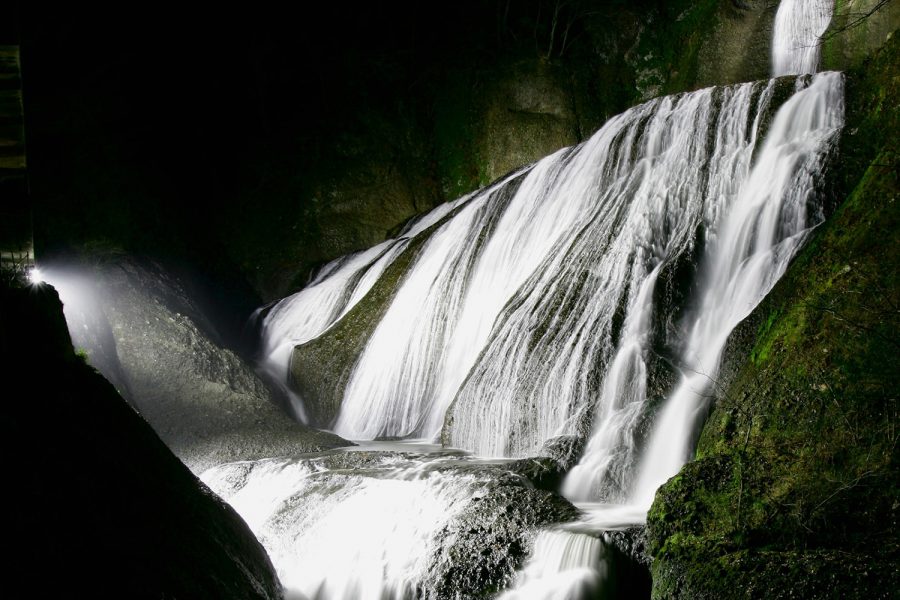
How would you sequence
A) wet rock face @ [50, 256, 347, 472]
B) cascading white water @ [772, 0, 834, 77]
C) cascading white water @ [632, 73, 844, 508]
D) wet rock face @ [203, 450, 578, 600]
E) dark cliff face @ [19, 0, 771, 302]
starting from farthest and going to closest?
dark cliff face @ [19, 0, 771, 302] → cascading white water @ [772, 0, 834, 77] → wet rock face @ [50, 256, 347, 472] → cascading white water @ [632, 73, 844, 508] → wet rock face @ [203, 450, 578, 600]

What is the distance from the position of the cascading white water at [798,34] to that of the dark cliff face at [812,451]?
7.03m

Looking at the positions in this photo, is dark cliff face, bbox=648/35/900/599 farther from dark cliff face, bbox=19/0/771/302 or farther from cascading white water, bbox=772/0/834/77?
dark cliff face, bbox=19/0/771/302

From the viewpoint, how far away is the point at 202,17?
17.8 metres

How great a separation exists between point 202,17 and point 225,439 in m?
11.7

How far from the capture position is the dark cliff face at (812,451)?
4023 mm

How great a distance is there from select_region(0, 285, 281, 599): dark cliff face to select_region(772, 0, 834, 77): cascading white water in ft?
35.8

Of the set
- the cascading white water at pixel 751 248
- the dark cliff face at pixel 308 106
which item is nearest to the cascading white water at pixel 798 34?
the dark cliff face at pixel 308 106

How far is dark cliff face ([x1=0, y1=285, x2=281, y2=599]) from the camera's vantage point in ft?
11.2

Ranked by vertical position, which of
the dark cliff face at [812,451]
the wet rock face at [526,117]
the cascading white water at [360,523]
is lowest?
the cascading white water at [360,523]

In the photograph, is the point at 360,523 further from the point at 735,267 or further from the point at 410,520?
the point at 735,267

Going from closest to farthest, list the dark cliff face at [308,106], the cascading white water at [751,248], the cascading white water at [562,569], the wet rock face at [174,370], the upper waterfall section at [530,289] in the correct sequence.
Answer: the cascading white water at [562,569], the cascading white water at [751,248], the upper waterfall section at [530,289], the wet rock face at [174,370], the dark cliff face at [308,106]

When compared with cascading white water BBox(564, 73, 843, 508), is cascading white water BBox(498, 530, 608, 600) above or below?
below

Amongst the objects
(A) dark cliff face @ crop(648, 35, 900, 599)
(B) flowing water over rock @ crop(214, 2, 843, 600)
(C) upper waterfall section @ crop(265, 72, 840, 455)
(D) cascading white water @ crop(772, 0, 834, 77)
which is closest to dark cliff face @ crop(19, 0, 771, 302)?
(D) cascading white water @ crop(772, 0, 834, 77)

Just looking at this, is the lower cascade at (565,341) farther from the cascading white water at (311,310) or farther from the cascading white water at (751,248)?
the cascading white water at (311,310)
